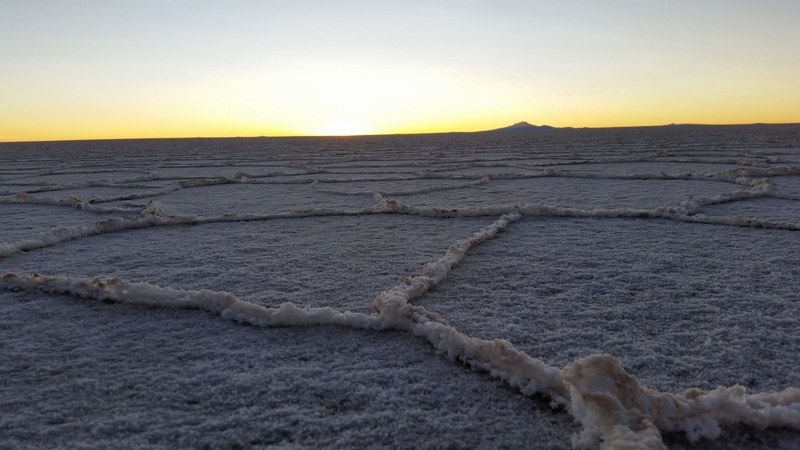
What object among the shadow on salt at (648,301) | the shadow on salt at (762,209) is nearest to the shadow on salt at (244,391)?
the shadow on salt at (648,301)

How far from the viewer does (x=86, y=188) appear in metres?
5.48

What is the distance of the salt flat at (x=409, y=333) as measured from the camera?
38.7 inches

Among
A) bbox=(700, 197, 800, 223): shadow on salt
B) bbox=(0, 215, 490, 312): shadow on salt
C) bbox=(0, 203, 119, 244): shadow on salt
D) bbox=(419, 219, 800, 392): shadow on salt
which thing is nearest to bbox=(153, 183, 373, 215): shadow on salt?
bbox=(0, 203, 119, 244): shadow on salt

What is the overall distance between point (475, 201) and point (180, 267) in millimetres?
2135

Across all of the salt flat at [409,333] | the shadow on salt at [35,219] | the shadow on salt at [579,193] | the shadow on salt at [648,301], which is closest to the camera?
the salt flat at [409,333]

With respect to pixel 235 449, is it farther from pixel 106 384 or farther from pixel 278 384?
pixel 106 384

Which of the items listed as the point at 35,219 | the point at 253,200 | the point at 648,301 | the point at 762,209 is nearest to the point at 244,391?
the point at 648,301

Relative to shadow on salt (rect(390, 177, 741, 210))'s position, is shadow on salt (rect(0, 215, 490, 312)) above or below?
below

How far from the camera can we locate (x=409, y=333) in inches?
55.4

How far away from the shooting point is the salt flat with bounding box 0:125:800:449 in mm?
984

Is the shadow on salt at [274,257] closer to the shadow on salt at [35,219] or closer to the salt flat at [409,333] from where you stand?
the salt flat at [409,333]

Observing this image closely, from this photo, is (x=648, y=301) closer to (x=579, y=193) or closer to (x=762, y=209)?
(x=762, y=209)

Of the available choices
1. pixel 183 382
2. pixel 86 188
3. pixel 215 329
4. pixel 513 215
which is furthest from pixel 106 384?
pixel 86 188

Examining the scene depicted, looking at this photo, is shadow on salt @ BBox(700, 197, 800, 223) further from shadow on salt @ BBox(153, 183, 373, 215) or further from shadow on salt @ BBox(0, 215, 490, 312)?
shadow on salt @ BBox(153, 183, 373, 215)
